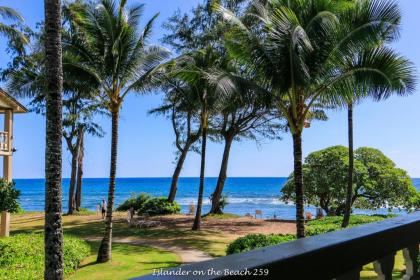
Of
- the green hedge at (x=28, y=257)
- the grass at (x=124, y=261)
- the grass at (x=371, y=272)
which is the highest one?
the grass at (x=371, y=272)

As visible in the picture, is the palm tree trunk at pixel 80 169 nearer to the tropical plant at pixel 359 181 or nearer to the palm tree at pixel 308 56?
the tropical plant at pixel 359 181

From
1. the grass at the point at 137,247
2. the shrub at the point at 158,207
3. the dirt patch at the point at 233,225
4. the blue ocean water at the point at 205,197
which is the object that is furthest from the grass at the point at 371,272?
the blue ocean water at the point at 205,197

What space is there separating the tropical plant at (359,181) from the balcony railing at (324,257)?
2141 cm

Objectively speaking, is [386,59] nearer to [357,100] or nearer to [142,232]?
[357,100]

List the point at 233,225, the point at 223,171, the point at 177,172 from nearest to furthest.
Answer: the point at 233,225 → the point at 223,171 → the point at 177,172

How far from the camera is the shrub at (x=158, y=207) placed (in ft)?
82.7

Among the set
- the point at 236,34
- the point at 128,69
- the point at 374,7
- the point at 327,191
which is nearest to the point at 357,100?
the point at 374,7

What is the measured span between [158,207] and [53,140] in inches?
754

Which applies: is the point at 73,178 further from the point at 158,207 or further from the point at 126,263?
the point at 126,263

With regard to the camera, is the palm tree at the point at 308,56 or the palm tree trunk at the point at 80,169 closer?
the palm tree at the point at 308,56

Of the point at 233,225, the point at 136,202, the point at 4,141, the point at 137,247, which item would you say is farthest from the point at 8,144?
the point at 136,202

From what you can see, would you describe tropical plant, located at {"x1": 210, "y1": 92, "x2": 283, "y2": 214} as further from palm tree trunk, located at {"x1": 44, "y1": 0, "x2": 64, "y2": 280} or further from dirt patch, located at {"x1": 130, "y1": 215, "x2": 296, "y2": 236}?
palm tree trunk, located at {"x1": 44, "y1": 0, "x2": 64, "y2": 280}

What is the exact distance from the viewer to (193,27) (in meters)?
23.3

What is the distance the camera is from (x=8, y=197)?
1423 centimetres
